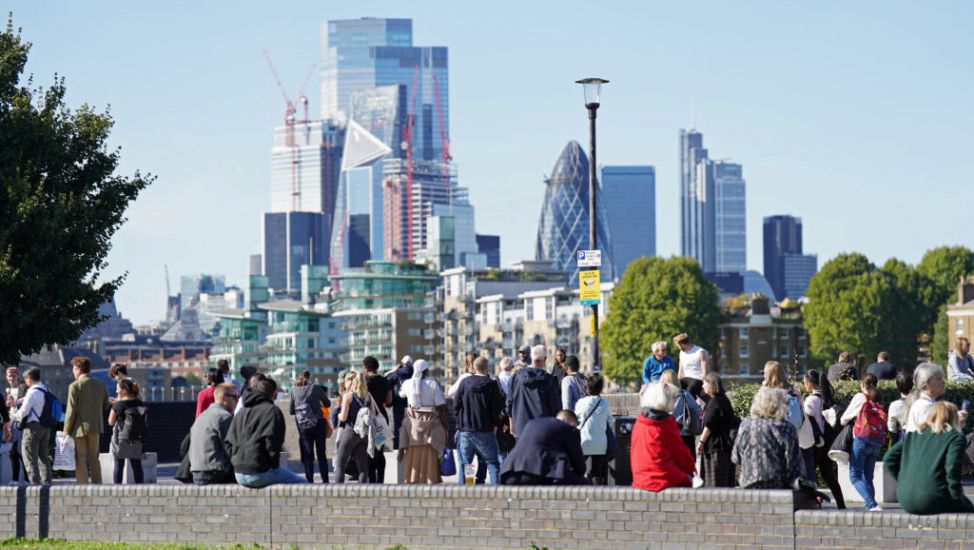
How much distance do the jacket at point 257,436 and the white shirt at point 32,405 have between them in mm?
5923

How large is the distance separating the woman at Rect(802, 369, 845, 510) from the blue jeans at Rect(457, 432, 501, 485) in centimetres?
380

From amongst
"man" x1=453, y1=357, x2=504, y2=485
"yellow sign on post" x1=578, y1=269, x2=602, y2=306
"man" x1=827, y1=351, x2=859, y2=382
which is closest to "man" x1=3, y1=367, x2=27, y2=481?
"man" x1=453, y1=357, x2=504, y2=485

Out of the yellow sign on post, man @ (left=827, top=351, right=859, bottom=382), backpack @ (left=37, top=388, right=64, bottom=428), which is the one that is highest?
the yellow sign on post

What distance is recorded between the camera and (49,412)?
24562 mm

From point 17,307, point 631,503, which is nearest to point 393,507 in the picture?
point 631,503

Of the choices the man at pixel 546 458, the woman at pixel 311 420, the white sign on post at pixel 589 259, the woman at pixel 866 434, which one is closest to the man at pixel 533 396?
the woman at pixel 866 434

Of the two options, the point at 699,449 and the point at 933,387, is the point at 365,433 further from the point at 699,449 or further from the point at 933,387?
the point at 933,387

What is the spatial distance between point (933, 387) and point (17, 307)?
71.0ft

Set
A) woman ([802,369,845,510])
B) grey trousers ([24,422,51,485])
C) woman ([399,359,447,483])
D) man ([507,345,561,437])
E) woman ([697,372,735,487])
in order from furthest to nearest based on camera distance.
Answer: grey trousers ([24,422,51,485]) < woman ([399,359,447,483]) < man ([507,345,561,437]) < woman ([802,369,845,510]) < woman ([697,372,735,487])

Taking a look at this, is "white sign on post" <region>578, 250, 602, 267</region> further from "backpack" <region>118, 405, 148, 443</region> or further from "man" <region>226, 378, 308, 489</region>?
"man" <region>226, 378, 308, 489</region>

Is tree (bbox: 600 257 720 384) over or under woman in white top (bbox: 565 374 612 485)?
over

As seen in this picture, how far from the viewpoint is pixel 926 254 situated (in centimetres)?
14500

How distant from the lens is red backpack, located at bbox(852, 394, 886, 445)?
21.8m

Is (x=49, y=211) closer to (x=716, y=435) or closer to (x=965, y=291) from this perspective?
(x=716, y=435)
